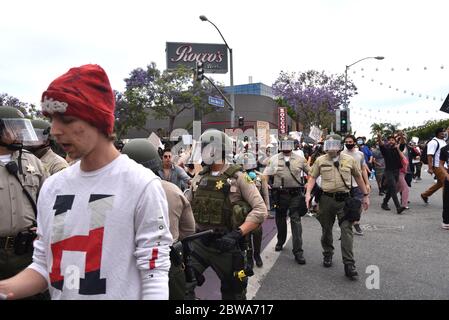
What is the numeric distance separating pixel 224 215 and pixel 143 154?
43.0 inches

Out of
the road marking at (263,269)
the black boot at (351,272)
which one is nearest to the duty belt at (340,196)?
the black boot at (351,272)

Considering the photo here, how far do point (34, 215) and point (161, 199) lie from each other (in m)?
1.79

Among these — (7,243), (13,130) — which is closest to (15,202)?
(7,243)

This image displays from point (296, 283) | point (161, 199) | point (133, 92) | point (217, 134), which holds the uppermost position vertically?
point (133, 92)

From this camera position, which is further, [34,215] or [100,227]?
[34,215]

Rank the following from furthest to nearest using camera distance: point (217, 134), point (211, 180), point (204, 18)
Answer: point (204, 18) < point (217, 134) < point (211, 180)

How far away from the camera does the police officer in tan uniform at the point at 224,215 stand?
3.29 meters

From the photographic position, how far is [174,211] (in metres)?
2.70

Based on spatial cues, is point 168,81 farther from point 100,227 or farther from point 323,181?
point 100,227

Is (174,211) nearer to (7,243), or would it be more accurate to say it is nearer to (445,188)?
(7,243)

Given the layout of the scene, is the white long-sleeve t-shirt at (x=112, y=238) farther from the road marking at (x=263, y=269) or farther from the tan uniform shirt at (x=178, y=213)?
the road marking at (x=263, y=269)

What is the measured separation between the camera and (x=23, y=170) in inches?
115

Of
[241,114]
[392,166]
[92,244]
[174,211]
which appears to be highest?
[241,114]
